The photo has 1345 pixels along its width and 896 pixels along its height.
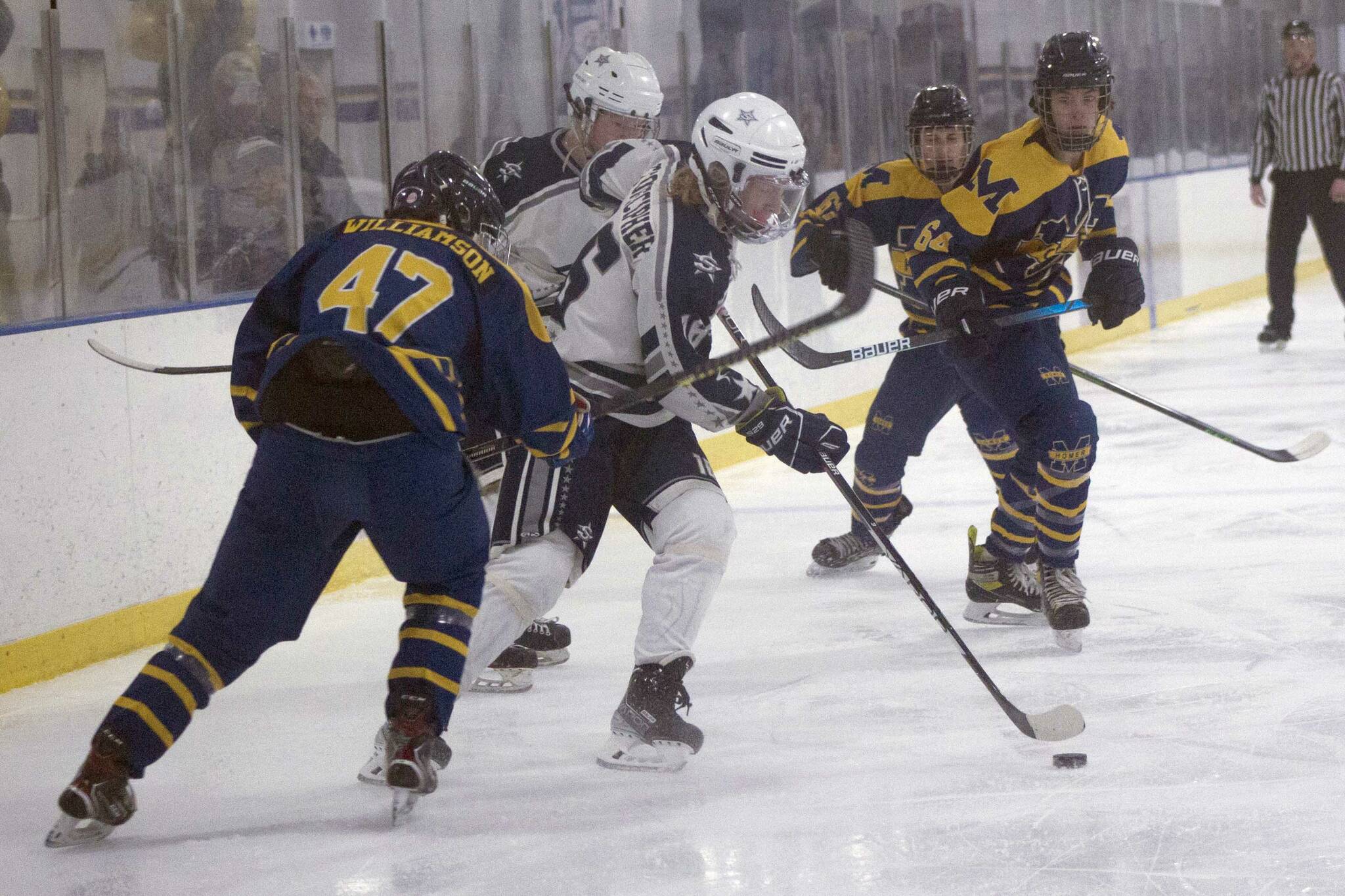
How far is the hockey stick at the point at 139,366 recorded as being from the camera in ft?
9.69

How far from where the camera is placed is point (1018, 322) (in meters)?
3.11

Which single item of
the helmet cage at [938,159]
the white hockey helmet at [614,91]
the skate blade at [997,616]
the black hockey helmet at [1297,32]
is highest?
the black hockey helmet at [1297,32]

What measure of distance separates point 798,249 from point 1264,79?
820 centimetres

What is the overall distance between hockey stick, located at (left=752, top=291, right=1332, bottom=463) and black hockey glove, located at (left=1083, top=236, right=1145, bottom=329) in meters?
0.04

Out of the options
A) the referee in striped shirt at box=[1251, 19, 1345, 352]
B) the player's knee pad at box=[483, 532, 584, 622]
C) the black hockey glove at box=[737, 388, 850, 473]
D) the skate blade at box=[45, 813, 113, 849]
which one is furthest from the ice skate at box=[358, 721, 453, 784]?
the referee in striped shirt at box=[1251, 19, 1345, 352]

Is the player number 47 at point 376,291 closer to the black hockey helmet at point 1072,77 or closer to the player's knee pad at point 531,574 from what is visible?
the player's knee pad at point 531,574

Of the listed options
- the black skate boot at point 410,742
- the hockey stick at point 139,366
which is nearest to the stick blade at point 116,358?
the hockey stick at point 139,366

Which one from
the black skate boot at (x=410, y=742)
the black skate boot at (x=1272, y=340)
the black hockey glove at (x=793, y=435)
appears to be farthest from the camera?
the black skate boot at (x=1272, y=340)

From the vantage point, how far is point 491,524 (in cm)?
256

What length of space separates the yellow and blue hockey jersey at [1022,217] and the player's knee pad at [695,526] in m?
0.90

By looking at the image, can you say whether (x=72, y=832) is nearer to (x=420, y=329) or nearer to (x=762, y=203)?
(x=420, y=329)

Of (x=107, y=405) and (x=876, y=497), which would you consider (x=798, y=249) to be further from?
(x=107, y=405)

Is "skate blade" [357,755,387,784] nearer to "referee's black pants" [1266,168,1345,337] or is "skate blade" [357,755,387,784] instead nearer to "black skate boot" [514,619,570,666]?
Result: "black skate boot" [514,619,570,666]

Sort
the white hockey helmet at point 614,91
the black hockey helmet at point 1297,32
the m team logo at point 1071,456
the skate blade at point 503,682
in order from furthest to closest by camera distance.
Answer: the black hockey helmet at point 1297,32, the white hockey helmet at point 614,91, the m team logo at point 1071,456, the skate blade at point 503,682
